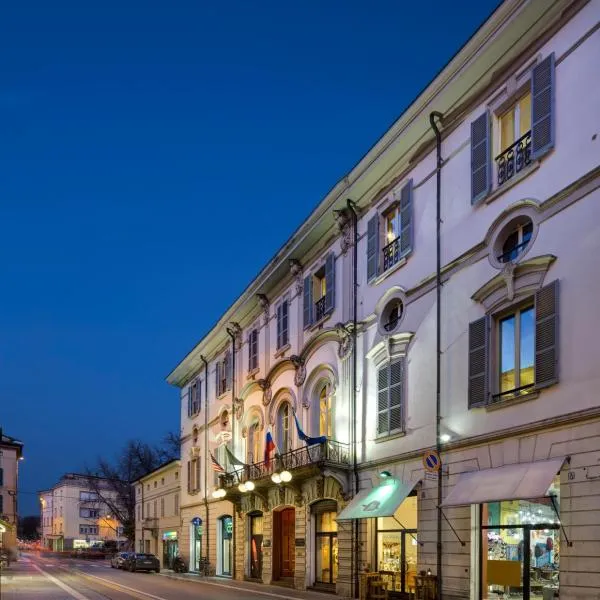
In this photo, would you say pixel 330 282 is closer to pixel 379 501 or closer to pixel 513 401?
pixel 379 501

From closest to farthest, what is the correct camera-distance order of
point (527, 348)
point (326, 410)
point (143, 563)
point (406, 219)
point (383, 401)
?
1. point (527, 348)
2. point (406, 219)
3. point (383, 401)
4. point (326, 410)
5. point (143, 563)

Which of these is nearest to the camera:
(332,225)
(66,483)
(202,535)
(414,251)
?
(414,251)

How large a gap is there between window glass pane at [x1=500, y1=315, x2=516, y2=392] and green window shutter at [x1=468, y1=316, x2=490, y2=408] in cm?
32

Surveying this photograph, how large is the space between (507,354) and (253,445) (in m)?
18.7

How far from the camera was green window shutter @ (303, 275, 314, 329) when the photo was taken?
29438mm

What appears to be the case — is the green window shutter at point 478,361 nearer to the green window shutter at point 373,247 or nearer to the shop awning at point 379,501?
the shop awning at point 379,501

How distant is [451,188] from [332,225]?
25.1ft

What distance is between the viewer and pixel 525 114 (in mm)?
18484

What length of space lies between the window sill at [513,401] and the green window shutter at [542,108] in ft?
15.4

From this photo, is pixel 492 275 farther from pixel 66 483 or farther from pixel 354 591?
pixel 66 483

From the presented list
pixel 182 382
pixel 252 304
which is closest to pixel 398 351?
pixel 252 304

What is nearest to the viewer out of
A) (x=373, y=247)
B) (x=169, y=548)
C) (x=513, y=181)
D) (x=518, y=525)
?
(x=518, y=525)

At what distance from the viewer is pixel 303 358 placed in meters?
29.5

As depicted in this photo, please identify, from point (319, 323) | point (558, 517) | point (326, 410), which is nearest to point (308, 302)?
point (319, 323)
